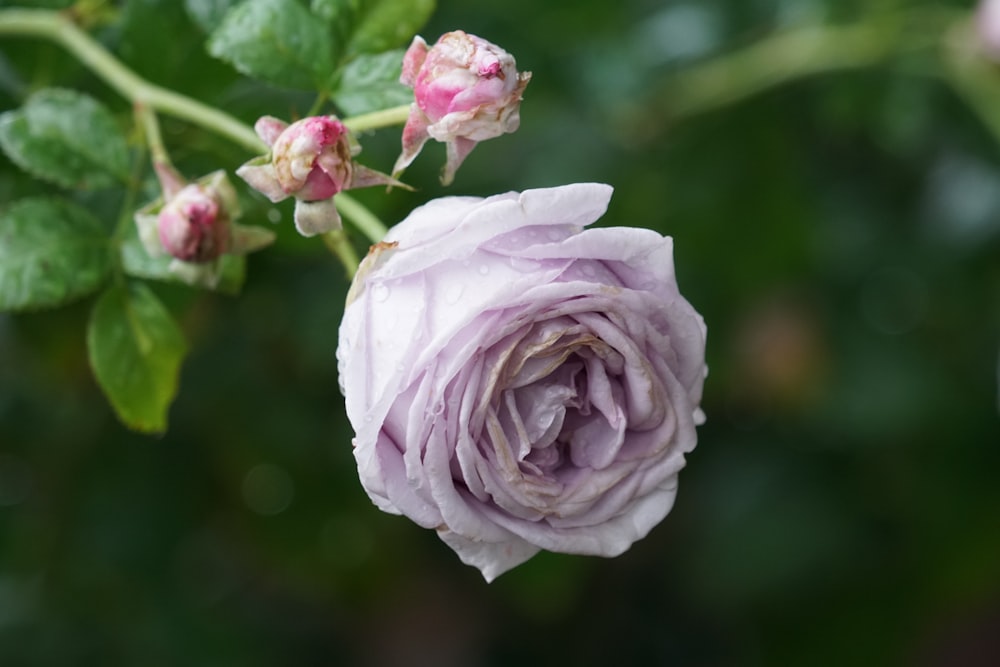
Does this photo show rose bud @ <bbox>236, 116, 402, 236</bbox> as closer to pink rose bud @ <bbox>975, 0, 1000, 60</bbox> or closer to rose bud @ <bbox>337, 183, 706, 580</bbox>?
rose bud @ <bbox>337, 183, 706, 580</bbox>

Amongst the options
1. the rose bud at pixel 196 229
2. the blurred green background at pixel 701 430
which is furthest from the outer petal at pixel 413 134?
the blurred green background at pixel 701 430

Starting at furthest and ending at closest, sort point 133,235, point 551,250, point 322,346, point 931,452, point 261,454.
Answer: point 931,452
point 261,454
point 322,346
point 133,235
point 551,250

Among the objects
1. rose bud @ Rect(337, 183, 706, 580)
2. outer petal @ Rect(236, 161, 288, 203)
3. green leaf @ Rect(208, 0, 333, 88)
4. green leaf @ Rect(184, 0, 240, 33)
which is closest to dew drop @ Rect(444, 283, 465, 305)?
rose bud @ Rect(337, 183, 706, 580)

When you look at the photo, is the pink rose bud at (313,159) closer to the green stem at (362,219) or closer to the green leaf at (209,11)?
the green stem at (362,219)

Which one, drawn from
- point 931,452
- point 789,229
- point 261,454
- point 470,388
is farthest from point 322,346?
point 931,452

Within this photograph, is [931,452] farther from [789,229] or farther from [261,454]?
[261,454]

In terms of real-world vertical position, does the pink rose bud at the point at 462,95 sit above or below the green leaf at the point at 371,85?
above
